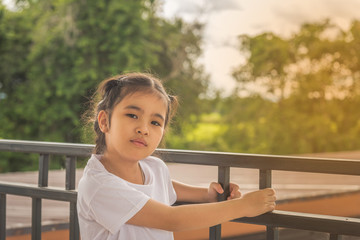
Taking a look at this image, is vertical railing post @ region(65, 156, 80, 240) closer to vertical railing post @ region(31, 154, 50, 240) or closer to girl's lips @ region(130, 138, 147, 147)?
vertical railing post @ region(31, 154, 50, 240)

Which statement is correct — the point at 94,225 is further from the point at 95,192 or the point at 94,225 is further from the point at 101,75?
the point at 101,75

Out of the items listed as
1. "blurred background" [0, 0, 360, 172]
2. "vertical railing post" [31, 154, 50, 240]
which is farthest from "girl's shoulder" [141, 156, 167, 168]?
"blurred background" [0, 0, 360, 172]

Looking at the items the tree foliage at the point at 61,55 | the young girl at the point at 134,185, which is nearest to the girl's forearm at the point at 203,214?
the young girl at the point at 134,185

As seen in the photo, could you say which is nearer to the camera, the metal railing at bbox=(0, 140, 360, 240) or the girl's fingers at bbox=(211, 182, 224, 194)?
the metal railing at bbox=(0, 140, 360, 240)

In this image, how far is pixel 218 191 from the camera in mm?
1237

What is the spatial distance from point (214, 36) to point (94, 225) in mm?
15661

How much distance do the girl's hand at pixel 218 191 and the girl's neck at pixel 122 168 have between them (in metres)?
0.20

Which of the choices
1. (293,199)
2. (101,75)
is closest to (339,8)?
(101,75)

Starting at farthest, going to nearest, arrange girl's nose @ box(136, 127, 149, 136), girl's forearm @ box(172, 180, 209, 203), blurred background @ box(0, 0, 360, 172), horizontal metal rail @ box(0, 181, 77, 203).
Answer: blurred background @ box(0, 0, 360, 172) < horizontal metal rail @ box(0, 181, 77, 203) < girl's forearm @ box(172, 180, 209, 203) < girl's nose @ box(136, 127, 149, 136)

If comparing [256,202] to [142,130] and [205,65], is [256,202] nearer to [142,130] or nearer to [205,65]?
[142,130]

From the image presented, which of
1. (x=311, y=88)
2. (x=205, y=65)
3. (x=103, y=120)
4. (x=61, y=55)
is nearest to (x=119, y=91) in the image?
(x=103, y=120)

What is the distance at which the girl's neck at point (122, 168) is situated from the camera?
1.20 meters

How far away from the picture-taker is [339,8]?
695 inches

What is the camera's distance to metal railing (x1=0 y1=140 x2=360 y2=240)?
3.49ft
